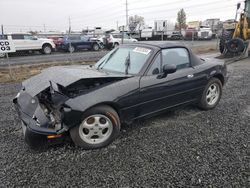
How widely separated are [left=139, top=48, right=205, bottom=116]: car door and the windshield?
8.3 inches

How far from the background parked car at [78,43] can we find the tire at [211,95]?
16.8 metres

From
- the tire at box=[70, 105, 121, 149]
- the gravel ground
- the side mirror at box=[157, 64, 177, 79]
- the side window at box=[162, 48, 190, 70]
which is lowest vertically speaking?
the gravel ground

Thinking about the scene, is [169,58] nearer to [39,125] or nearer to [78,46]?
[39,125]

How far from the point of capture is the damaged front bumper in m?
2.93

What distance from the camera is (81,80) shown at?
3109 millimetres

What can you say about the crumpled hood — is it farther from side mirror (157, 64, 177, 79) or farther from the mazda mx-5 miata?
side mirror (157, 64, 177, 79)

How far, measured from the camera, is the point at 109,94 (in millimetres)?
3166

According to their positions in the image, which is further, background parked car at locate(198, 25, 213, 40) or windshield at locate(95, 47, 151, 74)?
background parked car at locate(198, 25, 213, 40)

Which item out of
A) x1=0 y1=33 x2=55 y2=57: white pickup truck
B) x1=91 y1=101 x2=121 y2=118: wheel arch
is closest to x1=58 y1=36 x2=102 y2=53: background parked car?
x1=0 y1=33 x2=55 y2=57: white pickup truck

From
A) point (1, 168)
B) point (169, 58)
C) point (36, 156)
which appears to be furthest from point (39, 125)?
point (169, 58)

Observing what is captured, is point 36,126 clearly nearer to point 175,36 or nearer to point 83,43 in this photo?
point 83,43

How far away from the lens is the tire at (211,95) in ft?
15.1

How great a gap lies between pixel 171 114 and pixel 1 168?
10.3ft

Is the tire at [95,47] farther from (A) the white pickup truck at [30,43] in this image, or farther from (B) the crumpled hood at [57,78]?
(B) the crumpled hood at [57,78]
